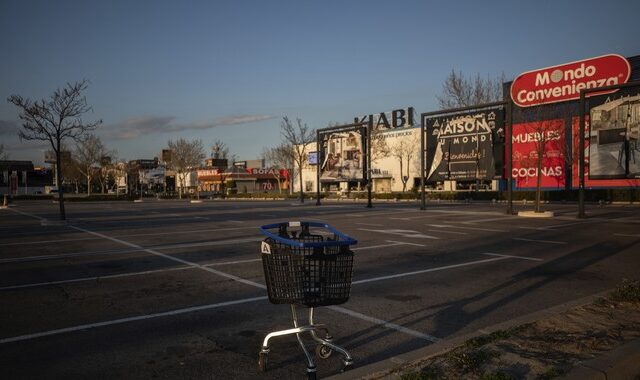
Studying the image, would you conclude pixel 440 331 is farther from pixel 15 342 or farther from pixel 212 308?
pixel 15 342

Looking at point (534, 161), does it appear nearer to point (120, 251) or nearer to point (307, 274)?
point (120, 251)

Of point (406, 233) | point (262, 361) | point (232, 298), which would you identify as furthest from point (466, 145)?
point (262, 361)

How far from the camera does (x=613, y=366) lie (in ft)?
12.7

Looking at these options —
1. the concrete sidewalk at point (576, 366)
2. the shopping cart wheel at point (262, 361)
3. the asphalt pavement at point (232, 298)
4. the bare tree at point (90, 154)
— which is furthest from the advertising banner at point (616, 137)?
the bare tree at point (90, 154)

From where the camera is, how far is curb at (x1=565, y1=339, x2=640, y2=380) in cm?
373

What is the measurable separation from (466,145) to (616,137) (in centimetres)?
695

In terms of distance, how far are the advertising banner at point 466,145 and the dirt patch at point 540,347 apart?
18.9m

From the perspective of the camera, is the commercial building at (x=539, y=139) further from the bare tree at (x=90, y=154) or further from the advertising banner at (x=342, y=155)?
the bare tree at (x=90, y=154)

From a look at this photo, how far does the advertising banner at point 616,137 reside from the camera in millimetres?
18922

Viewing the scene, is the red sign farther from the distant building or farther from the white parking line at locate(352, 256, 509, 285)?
the distant building

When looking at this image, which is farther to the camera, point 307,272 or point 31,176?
point 31,176

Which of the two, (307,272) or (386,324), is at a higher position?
(307,272)

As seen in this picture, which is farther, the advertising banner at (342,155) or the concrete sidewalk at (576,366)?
the advertising banner at (342,155)

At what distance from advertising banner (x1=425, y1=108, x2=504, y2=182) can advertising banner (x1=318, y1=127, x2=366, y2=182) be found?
5.92 meters
